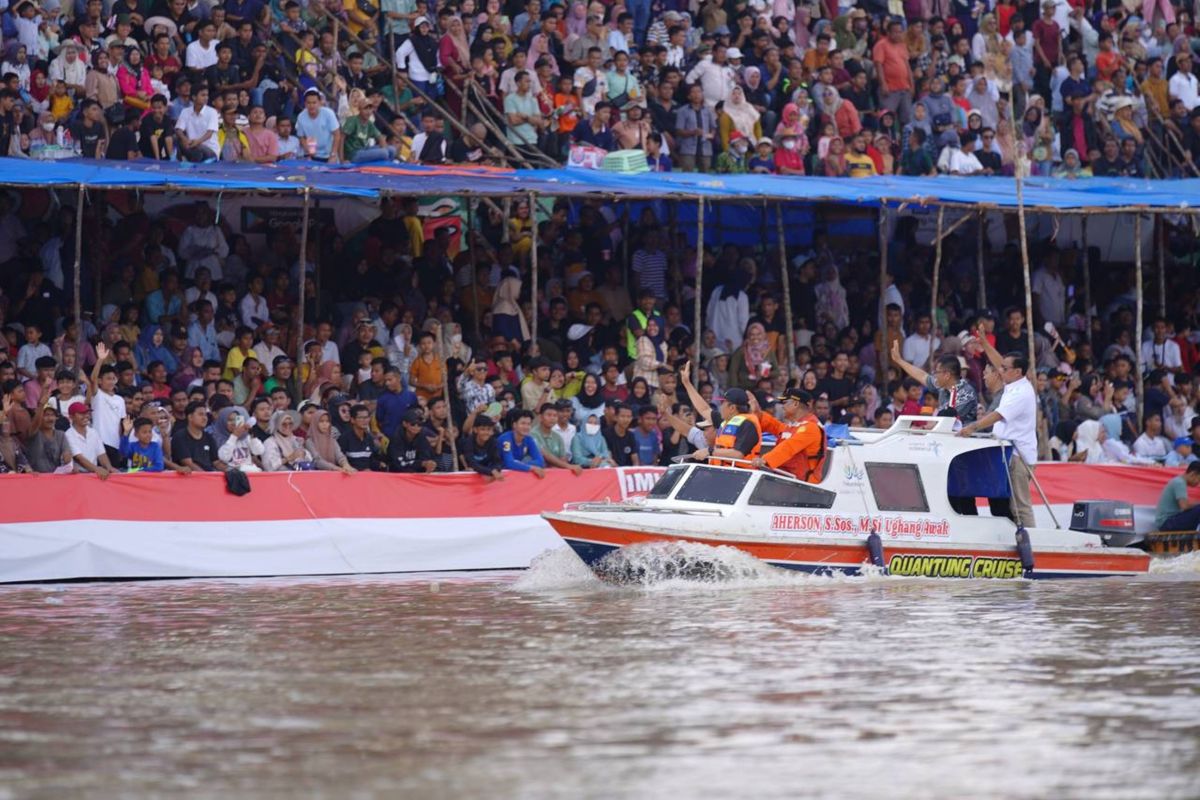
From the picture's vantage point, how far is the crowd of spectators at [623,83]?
85.7ft

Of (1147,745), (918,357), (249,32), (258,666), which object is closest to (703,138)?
(918,357)

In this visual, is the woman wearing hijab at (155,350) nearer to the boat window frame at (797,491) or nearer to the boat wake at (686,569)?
the boat wake at (686,569)

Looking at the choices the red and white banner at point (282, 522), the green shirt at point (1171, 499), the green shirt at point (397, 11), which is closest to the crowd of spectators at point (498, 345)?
the red and white banner at point (282, 522)

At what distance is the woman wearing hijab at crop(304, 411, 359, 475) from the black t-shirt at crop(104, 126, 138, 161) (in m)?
4.99

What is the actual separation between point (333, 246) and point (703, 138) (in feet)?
19.8

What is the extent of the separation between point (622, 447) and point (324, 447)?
3966mm

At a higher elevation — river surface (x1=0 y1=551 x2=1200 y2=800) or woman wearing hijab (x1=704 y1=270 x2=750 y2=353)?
woman wearing hijab (x1=704 y1=270 x2=750 y2=353)

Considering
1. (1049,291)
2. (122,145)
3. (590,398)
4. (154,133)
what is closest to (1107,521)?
(590,398)

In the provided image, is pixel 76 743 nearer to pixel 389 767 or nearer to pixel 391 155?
pixel 389 767

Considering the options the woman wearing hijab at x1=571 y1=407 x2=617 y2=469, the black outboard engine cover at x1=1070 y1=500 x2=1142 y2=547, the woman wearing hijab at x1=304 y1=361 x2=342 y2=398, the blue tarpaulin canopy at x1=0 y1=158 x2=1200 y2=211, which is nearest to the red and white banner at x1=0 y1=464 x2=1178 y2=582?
the woman wearing hijab at x1=571 y1=407 x2=617 y2=469

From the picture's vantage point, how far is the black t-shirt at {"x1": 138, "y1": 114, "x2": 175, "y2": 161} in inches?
1011

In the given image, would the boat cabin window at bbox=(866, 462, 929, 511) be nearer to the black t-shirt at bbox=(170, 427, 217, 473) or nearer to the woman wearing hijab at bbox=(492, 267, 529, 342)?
the black t-shirt at bbox=(170, 427, 217, 473)

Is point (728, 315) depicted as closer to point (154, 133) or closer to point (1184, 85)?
point (154, 133)

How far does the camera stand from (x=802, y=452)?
784 inches
